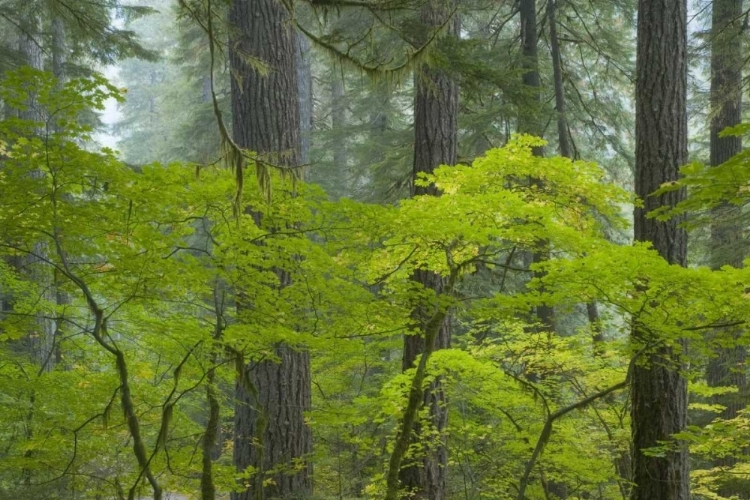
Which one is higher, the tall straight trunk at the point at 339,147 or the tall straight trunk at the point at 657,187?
the tall straight trunk at the point at 339,147

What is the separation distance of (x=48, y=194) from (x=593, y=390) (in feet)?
21.9

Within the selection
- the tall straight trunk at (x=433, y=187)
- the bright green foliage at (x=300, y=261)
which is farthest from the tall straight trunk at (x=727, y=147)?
the tall straight trunk at (x=433, y=187)

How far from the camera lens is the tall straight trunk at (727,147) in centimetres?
891

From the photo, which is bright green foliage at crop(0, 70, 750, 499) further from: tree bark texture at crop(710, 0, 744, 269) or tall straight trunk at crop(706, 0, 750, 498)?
tree bark texture at crop(710, 0, 744, 269)

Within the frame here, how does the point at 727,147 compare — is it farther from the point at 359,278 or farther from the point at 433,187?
the point at 359,278

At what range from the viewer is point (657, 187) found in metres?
5.61

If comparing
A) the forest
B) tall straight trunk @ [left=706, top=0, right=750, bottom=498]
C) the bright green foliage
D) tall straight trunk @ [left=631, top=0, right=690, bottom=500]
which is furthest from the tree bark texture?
the bright green foliage

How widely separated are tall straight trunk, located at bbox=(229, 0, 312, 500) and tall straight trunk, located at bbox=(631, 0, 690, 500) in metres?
3.23

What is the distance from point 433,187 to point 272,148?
1.74m

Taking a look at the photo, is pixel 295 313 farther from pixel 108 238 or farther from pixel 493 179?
pixel 493 179

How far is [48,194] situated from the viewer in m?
4.25

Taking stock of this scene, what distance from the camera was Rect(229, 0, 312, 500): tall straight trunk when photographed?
6.34 m

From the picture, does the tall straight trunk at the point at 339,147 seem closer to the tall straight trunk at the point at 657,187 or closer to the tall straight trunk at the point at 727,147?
the tall straight trunk at the point at 727,147

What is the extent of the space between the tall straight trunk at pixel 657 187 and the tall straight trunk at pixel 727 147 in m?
3.10
